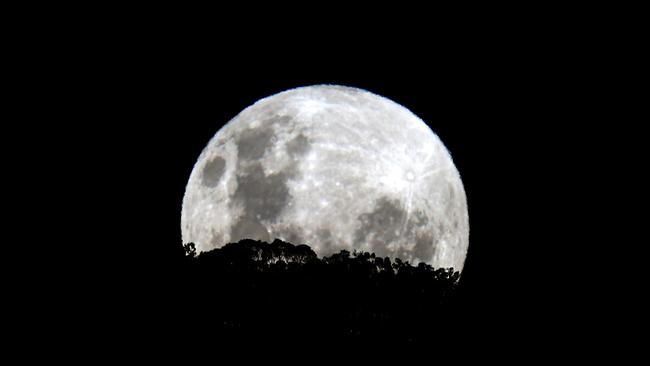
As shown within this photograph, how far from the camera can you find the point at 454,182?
940 cm

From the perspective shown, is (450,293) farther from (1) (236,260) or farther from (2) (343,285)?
(1) (236,260)

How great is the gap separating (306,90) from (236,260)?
8.12ft

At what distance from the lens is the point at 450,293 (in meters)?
9.16

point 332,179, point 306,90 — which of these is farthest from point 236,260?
point 306,90

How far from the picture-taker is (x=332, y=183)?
8.52m

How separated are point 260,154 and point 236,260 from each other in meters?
1.32

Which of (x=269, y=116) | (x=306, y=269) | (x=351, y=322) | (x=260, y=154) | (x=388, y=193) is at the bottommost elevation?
(x=351, y=322)

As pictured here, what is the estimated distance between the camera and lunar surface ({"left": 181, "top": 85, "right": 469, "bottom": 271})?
27.9 feet

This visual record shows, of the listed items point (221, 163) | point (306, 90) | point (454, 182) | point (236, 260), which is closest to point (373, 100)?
point (306, 90)

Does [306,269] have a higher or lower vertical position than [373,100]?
lower

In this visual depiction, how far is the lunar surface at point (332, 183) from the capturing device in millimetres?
8492

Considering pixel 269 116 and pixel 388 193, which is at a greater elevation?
pixel 269 116

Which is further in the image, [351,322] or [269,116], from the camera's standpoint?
[269,116]

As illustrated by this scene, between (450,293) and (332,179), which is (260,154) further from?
(450,293)
